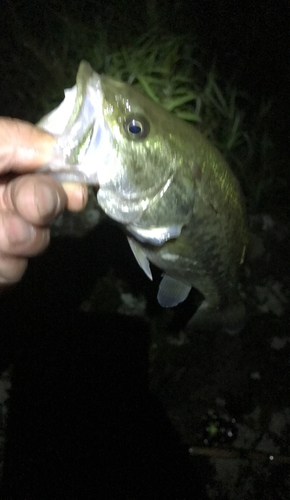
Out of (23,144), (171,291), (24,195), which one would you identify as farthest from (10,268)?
(171,291)

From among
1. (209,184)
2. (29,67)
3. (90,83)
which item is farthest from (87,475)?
(29,67)

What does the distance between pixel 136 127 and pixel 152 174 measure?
0.17 meters

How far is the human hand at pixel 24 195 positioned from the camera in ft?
3.16

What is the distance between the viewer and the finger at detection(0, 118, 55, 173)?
953mm

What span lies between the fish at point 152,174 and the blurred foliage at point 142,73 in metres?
1.81

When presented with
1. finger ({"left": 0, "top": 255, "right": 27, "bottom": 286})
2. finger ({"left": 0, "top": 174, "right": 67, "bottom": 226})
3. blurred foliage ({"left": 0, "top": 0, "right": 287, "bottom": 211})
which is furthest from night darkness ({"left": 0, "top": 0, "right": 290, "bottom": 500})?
finger ({"left": 0, "top": 174, "right": 67, "bottom": 226})

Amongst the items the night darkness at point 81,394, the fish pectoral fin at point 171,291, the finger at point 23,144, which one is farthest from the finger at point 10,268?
the night darkness at point 81,394

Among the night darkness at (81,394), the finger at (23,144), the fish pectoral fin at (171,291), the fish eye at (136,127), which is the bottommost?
the night darkness at (81,394)

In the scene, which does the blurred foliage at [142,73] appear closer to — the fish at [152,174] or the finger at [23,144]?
the fish at [152,174]

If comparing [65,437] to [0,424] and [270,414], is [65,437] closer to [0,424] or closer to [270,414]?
[0,424]

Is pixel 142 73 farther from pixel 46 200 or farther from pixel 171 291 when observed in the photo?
pixel 46 200

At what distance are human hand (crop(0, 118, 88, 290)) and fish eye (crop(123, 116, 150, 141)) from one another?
0.84 feet

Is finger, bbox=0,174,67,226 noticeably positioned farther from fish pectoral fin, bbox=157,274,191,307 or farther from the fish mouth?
fish pectoral fin, bbox=157,274,191,307

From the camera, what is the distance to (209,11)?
3.97m
